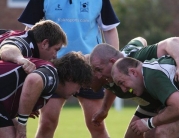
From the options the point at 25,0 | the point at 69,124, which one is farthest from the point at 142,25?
the point at 69,124

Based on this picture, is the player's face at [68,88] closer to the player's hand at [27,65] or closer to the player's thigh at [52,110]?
the player's hand at [27,65]

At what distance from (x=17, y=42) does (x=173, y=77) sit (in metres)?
1.61

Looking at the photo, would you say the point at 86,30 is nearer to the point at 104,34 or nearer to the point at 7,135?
the point at 104,34

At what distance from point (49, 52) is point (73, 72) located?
502mm

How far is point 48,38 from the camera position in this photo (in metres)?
6.34

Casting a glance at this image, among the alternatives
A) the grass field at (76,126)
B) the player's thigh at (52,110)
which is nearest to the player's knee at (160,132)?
the player's thigh at (52,110)

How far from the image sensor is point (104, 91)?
7.75 metres

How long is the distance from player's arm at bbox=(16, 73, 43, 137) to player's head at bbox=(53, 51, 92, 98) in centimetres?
37

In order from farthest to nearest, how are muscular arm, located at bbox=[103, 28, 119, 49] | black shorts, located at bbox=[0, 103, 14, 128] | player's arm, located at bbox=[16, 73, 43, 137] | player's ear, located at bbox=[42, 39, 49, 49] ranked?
1. muscular arm, located at bbox=[103, 28, 119, 49]
2. player's ear, located at bbox=[42, 39, 49, 49]
3. black shorts, located at bbox=[0, 103, 14, 128]
4. player's arm, located at bbox=[16, 73, 43, 137]

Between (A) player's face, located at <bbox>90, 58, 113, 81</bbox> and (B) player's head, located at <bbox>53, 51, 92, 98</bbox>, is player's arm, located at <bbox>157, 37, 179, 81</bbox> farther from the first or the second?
(B) player's head, located at <bbox>53, 51, 92, 98</bbox>

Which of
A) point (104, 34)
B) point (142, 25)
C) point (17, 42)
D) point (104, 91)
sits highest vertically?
point (17, 42)

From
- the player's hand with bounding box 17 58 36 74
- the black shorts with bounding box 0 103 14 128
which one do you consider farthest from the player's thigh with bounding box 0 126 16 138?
the player's hand with bounding box 17 58 36 74

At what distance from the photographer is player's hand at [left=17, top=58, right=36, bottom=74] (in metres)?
5.86

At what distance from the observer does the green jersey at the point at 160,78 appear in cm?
601
